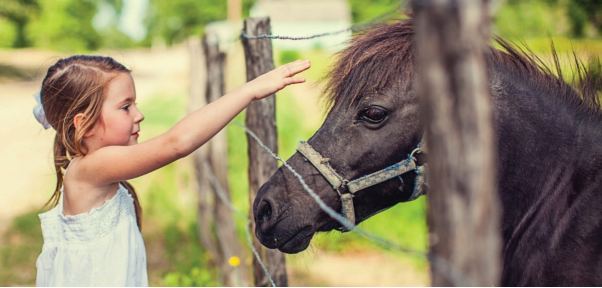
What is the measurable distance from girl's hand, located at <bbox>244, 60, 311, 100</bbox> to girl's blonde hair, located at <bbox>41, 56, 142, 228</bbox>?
66 cm

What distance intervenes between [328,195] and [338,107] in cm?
40

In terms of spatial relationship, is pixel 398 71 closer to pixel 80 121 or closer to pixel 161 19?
pixel 80 121

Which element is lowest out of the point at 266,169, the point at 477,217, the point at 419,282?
the point at 419,282

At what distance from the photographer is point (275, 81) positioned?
69.0 inches

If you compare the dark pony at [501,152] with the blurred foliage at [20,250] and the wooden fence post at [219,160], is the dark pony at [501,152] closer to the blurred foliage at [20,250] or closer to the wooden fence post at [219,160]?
the wooden fence post at [219,160]

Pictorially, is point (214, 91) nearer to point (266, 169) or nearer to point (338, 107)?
point (266, 169)

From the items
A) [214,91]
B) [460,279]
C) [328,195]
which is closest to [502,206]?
[328,195]

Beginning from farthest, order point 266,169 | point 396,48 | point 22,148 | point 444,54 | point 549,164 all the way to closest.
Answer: point 22,148 < point 266,169 < point 396,48 < point 549,164 < point 444,54

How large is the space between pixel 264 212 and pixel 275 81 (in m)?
0.60

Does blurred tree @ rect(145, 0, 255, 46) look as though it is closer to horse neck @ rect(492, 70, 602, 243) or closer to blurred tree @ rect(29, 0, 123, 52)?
blurred tree @ rect(29, 0, 123, 52)

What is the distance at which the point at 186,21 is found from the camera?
208 feet

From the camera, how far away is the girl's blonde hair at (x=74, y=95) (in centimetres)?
186

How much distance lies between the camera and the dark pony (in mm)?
1825

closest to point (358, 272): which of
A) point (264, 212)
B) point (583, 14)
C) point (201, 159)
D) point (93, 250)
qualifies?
point (201, 159)
